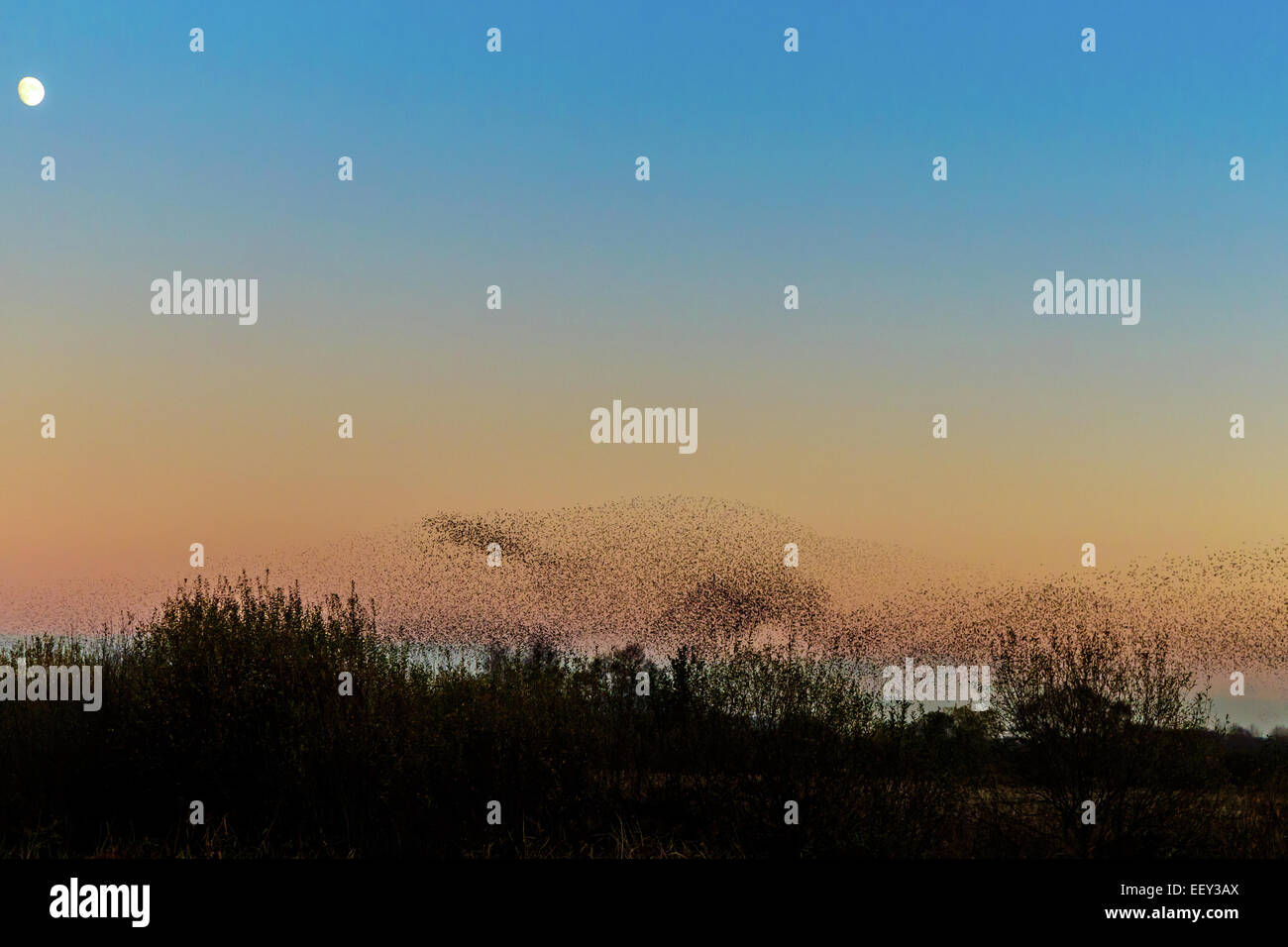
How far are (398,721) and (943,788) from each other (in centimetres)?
733

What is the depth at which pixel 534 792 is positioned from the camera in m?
15.3

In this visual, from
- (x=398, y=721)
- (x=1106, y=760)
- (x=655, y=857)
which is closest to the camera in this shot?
(x=655, y=857)

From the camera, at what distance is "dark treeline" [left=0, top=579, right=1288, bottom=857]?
45.4 feet

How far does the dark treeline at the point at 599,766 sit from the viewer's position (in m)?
13.8

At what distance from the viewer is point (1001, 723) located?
620 inches

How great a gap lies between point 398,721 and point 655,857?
4.76 metres

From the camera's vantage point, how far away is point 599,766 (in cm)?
1627
